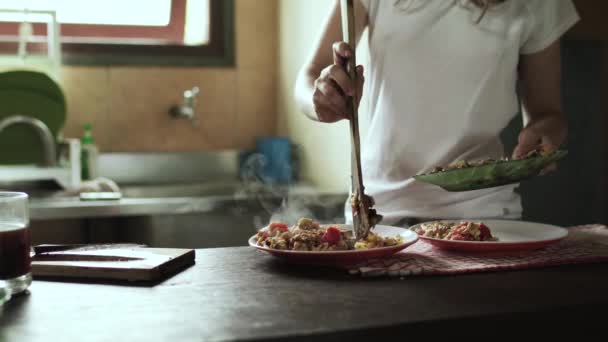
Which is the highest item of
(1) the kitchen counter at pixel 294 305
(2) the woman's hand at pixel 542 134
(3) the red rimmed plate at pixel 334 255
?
(2) the woman's hand at pixel 542 134

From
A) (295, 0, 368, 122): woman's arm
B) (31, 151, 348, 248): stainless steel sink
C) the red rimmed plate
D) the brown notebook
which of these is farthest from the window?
the red rimmed plate

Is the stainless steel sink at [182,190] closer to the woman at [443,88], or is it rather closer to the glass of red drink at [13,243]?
the woman at [443,88]

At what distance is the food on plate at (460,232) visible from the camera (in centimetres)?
119

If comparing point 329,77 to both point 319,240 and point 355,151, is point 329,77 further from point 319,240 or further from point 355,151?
point 319,240

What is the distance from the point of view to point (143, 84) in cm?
318

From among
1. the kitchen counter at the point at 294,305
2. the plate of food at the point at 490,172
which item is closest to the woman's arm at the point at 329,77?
the plate of food at the point at 490,172

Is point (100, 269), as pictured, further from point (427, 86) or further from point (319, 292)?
point (427, 86)

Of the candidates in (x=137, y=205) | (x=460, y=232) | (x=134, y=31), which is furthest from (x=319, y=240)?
(x=134, y=31)

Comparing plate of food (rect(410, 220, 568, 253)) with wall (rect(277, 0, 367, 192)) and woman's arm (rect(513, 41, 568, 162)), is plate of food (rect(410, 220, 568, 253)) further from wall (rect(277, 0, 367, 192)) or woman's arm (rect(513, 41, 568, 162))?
wall (rect(277, 0, 367, 192))

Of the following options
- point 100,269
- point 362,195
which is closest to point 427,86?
point 362,195

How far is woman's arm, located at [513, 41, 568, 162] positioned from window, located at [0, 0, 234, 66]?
1943mm

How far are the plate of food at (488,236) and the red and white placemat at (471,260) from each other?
0.05 ft

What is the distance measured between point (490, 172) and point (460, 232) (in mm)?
129

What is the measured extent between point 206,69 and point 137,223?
1.10 metres
